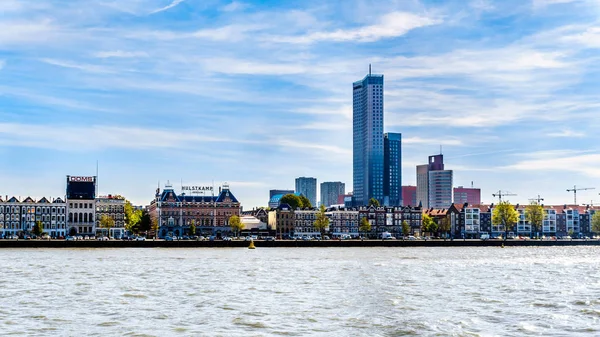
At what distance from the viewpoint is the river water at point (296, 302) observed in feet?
139

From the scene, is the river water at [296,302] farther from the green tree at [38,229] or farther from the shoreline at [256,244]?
the green tree at [38,229]

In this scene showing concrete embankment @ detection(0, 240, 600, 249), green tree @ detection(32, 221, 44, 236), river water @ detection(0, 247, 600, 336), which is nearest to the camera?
river water @ detection(0, 247, 600, 336)

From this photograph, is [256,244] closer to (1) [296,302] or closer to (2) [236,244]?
(2) [236,244]

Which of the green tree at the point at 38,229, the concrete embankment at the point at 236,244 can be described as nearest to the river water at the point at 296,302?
the concrete embankment at the point at 236,244

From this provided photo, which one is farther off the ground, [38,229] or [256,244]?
[38,229]

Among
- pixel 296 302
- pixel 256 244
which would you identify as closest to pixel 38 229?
pixel 256 244

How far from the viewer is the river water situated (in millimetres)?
42406

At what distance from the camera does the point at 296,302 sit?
54094mm

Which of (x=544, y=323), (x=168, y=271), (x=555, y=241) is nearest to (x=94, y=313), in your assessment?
(x=544, y=323)

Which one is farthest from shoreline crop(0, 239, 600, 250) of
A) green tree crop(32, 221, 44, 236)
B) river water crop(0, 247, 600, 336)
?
river water crop(0, 247, 600, 336)

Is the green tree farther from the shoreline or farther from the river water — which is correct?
the river water

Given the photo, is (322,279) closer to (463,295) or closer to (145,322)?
(463,295)

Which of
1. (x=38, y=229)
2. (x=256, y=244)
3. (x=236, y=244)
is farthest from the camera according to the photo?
(x=38, y=229)

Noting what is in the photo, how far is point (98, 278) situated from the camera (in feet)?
244
